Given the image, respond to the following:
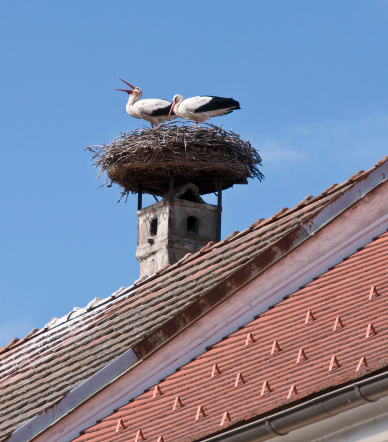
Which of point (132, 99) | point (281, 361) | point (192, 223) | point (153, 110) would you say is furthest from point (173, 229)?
point (281, 361)

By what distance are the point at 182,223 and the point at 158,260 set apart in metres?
0.93

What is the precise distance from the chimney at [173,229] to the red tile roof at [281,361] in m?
13.7

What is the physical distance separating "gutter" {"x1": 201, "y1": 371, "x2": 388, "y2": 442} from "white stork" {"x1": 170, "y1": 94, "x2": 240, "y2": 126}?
56.2ft

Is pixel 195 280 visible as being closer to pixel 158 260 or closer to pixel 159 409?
pixel 159 409

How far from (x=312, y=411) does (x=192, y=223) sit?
1642 centimetres

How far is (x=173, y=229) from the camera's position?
20750 millimetres

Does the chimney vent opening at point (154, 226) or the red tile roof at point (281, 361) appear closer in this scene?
the red tile roof at point (281, 361)

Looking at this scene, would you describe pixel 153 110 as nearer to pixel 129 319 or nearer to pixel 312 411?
pixel 129 319

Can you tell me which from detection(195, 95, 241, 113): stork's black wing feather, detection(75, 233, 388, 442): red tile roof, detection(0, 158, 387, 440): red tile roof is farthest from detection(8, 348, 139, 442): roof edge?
detection(195, 95, 241, 113): stork's black wing feather

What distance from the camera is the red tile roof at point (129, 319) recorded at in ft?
24.3

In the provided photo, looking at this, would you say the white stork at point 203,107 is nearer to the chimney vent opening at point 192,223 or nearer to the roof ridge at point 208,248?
the chimney vent opening at point 192,223

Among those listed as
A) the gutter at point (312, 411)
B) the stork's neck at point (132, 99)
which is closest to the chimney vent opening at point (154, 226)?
the stork's neck at point (132, 99)

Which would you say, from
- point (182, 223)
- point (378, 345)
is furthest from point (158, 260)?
point (378, 345)

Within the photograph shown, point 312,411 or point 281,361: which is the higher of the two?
point 281,361
